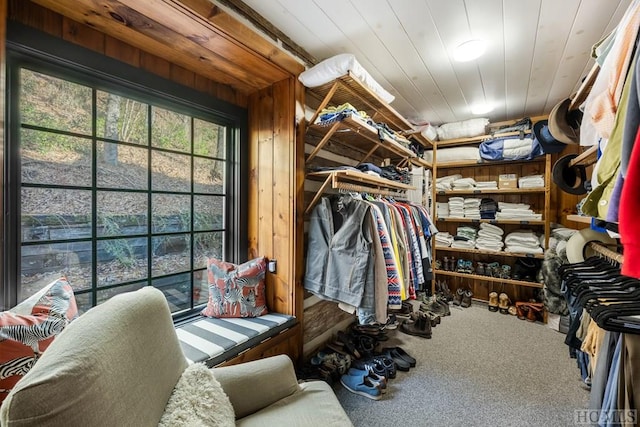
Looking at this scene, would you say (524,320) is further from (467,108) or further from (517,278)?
(467,108)

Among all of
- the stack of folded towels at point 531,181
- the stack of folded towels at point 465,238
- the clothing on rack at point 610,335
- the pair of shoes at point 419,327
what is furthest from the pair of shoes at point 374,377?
the stack of folded towels at point 531,181

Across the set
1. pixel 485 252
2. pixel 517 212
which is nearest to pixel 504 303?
pixel 485 252

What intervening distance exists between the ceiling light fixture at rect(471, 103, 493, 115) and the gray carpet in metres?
2.39

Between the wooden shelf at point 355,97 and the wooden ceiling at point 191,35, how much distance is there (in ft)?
0.86

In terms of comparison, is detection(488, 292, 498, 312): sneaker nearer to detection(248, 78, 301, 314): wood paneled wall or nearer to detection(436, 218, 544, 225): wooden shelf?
detection(436, 218, 544, 225): wooden shelf

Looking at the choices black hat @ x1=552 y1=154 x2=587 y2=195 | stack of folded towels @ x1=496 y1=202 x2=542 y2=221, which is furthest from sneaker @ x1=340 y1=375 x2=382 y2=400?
stack of folded towels @ x1=496 y1=202 x2=542 y2=221

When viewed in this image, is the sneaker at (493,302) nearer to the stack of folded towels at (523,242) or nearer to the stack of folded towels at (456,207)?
the stack of folded towels at (523,242)

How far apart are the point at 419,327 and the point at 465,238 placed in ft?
4.93

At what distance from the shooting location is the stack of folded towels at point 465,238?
3.47 m

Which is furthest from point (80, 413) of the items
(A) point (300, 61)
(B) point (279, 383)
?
(A) point (300, 61)

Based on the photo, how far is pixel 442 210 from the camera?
12.2 feet

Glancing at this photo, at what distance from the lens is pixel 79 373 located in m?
0.59

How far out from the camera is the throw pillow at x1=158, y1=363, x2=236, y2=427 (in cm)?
84

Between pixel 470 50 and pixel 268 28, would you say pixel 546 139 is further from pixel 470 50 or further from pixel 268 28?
pixel 268 28
